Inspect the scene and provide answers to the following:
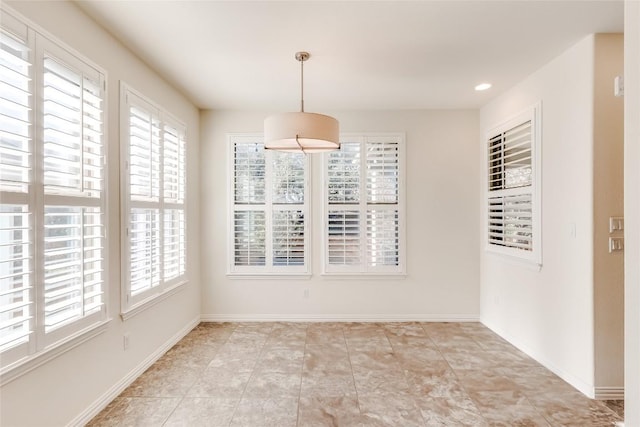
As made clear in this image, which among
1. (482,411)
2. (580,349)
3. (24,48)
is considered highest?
(24,48)

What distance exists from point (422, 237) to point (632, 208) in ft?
12.6

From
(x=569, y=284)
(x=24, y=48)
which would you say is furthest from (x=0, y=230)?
(x=569, y=284)

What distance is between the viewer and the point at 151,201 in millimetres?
3176

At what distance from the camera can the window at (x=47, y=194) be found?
174 centimetres

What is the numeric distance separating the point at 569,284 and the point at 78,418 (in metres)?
3.84

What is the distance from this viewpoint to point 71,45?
220 cm

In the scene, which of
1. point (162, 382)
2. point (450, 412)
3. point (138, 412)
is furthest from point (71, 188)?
point (450, 412)

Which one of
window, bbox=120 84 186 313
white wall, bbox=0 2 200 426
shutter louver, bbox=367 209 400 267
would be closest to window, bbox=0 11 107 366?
white wall, bbox=0 2 200 426

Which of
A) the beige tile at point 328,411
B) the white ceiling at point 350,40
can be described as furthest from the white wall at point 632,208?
the beige tile at point 328,411

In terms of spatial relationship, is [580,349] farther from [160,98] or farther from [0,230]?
[160,98]

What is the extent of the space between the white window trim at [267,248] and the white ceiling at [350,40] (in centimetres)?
73

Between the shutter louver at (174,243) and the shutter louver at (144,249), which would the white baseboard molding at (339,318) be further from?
the shutter louver at (144,249)

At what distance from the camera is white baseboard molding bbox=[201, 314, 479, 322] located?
4.47 m

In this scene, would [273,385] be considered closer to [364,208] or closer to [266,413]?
[266,413]
